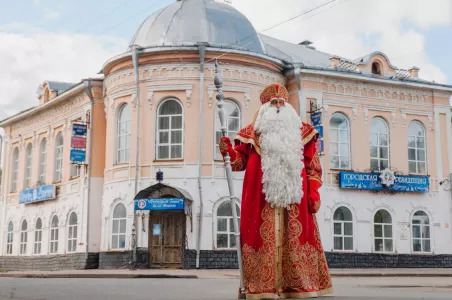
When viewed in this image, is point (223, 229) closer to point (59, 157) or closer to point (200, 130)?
point (200, 130)

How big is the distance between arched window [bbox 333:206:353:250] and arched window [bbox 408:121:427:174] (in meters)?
3.39

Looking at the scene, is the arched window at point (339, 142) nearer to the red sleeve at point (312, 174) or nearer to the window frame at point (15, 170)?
the window frame at point (15, 170)

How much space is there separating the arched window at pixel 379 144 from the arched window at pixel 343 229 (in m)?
2.10

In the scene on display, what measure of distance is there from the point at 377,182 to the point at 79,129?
11.1m

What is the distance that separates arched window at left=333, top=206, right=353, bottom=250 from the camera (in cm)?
2372

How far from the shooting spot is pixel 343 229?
2389cm

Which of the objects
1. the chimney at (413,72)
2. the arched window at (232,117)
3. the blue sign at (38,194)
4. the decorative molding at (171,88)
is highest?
the chimney at (413,72)

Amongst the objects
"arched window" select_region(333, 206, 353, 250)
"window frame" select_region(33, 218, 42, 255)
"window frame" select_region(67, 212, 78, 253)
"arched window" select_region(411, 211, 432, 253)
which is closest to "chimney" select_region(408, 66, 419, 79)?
"arched window" select_region(411, 211, 432, 253)

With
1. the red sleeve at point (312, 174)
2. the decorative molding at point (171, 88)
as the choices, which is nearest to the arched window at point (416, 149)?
the decorative molding at point (171, 88)

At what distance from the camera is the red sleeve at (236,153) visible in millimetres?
7194

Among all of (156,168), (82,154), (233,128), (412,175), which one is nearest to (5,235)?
(82,154)

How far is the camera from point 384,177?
Result: 2445 cm

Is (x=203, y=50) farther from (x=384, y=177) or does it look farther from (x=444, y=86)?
(x=444, y=86)

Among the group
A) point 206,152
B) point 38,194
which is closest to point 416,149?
point 206,152
